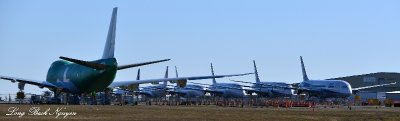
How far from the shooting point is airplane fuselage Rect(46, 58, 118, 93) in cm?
7931

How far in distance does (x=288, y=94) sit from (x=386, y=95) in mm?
19351

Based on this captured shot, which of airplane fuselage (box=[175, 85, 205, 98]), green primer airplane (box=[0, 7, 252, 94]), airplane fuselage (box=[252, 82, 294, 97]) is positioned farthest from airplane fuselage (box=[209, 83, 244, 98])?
green primer airplane (box=[0, 7, 252, 94])

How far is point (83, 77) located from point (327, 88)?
62100 millimetres

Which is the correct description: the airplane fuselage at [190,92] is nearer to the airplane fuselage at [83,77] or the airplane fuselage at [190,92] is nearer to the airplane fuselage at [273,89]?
the airplane fuselage at [273,89]

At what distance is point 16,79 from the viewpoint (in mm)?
79938

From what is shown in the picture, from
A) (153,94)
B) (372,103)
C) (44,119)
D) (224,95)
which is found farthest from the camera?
(153,94)

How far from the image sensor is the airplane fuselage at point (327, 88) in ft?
427

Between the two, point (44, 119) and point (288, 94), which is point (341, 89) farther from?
point (44, 119)

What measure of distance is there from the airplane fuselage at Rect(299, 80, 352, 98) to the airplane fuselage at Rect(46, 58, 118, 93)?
55757 millimetres

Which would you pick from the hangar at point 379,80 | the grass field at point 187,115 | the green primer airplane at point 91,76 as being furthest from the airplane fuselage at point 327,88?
the grass field at point 187,115

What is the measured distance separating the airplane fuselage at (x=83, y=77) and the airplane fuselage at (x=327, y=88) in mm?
55757

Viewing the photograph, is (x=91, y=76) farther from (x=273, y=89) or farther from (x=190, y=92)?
(x=190, y=92)

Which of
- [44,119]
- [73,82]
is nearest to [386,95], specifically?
[73,82]

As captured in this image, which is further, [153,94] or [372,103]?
[153,94]
